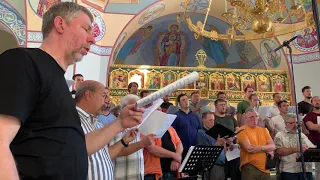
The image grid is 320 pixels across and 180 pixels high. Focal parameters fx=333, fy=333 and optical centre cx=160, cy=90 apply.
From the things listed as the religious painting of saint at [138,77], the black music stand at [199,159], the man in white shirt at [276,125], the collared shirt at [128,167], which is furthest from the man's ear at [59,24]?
the religious painting of saint at [138,77]

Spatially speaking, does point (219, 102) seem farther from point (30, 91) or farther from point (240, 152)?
point (30, 91)

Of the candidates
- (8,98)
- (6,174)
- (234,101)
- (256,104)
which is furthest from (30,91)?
(234,101)

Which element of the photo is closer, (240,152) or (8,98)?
(8,98)

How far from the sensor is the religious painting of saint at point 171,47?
15895 mm

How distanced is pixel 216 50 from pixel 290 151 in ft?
38.3

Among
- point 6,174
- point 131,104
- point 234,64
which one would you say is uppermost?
point 234,64

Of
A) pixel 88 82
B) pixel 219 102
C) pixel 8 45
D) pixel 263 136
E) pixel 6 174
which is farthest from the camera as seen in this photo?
pixel 8 45

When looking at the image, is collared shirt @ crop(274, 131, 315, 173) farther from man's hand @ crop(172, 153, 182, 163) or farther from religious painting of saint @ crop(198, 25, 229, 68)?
religious painting of saint @ crop(198, 25, 229, 68)

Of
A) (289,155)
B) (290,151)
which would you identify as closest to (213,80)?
(289,155)

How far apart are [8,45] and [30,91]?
11.3 metres

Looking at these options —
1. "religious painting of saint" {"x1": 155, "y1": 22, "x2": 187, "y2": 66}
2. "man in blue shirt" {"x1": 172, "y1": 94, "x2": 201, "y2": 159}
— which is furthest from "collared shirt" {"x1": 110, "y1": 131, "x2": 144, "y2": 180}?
"religious painting of saint" {"x1": 155, "y1": 22, "x2": 187, "y2": 66}

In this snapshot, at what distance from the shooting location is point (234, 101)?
12.8 m

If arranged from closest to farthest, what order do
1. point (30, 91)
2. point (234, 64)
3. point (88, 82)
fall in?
1. point (30, 91)
2. point (88, 82)
3. point (234, 64)

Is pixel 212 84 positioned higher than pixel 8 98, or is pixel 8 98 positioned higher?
pixel 212 84
